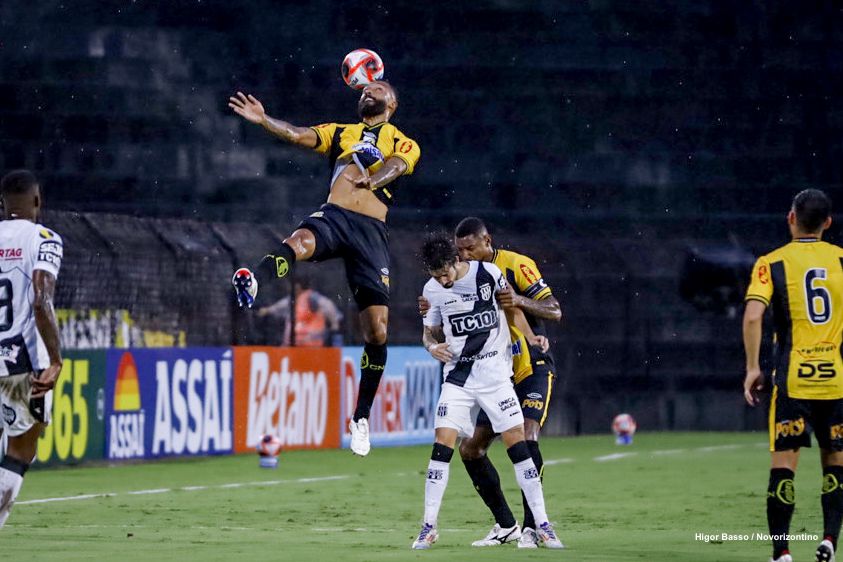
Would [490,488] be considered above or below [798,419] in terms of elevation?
below

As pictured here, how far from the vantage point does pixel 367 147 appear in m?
11.5

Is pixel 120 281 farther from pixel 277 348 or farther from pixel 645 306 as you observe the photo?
pixel 645 306

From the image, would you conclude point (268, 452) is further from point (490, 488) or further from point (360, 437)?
point (490, 488)

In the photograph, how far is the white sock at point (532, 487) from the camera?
10328mm

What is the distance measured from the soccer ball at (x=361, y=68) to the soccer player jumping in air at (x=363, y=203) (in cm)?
8

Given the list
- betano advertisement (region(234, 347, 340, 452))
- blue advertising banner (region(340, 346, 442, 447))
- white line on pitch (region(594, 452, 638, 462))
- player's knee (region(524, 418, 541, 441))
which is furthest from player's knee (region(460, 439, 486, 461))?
blue advertising banner (region(340, 346, 442, 447))

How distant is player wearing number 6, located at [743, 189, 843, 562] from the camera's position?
29.9ft

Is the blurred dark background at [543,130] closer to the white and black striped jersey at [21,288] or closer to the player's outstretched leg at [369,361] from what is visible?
the player's outstretched leg at [369,361]

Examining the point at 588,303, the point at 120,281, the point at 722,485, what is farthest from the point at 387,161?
the point at 588,303

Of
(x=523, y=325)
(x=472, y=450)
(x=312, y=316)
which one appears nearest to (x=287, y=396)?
(x=312, y=316)

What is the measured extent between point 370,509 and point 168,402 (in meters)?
5.27

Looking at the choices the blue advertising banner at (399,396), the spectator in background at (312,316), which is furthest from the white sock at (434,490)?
the spectator in background at (312,316)

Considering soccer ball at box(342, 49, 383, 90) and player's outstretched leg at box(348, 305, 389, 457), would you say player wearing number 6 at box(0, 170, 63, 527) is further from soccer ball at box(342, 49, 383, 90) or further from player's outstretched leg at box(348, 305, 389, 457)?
soccer ball at box(342, 49, 383, 90)

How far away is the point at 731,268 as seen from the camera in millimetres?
26234
